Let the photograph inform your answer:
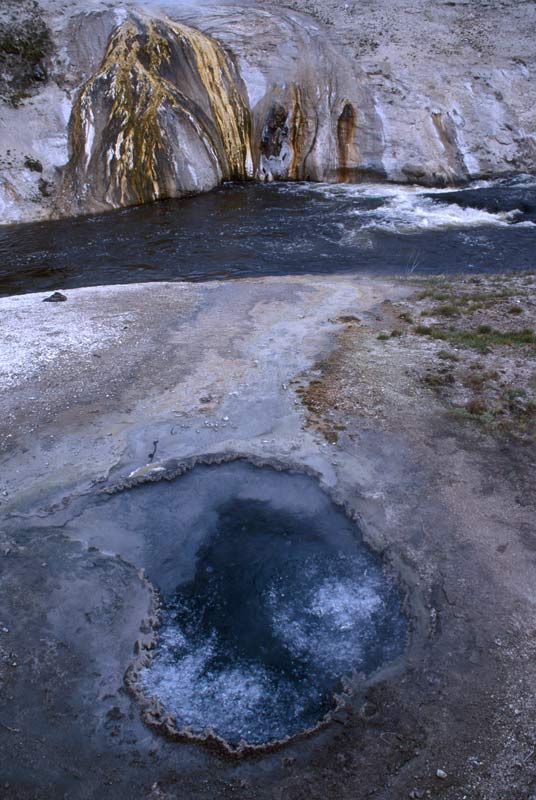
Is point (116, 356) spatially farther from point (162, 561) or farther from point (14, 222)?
point (14, 222)

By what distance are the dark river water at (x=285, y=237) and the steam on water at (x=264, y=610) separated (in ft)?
39.5

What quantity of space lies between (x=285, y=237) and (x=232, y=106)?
421 inches

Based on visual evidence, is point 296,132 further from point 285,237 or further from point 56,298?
point 56,298

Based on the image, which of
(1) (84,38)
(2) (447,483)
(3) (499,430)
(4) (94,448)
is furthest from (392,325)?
(1) (84,38)

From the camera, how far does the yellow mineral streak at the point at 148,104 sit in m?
25.7

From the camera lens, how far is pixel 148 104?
85.8ft

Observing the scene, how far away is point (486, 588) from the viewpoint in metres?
7.12

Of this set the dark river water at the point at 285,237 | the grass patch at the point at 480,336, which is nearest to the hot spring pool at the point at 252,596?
the grass patch at the point at 480,336

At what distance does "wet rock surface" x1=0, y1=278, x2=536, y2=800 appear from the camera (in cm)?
547

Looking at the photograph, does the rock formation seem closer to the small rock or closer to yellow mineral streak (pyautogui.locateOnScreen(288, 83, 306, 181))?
yellow mineral streak (pyautogui.locateOnScreen(288, 83, 306, 181))

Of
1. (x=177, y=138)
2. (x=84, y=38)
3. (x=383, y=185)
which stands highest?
(x=84, y=38)

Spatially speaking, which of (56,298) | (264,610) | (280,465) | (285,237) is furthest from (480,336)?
(56,298)

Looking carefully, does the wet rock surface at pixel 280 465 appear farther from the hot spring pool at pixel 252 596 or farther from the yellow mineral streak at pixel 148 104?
the yellow mineral streak at pixel 148 104

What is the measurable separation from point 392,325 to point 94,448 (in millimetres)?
7930
